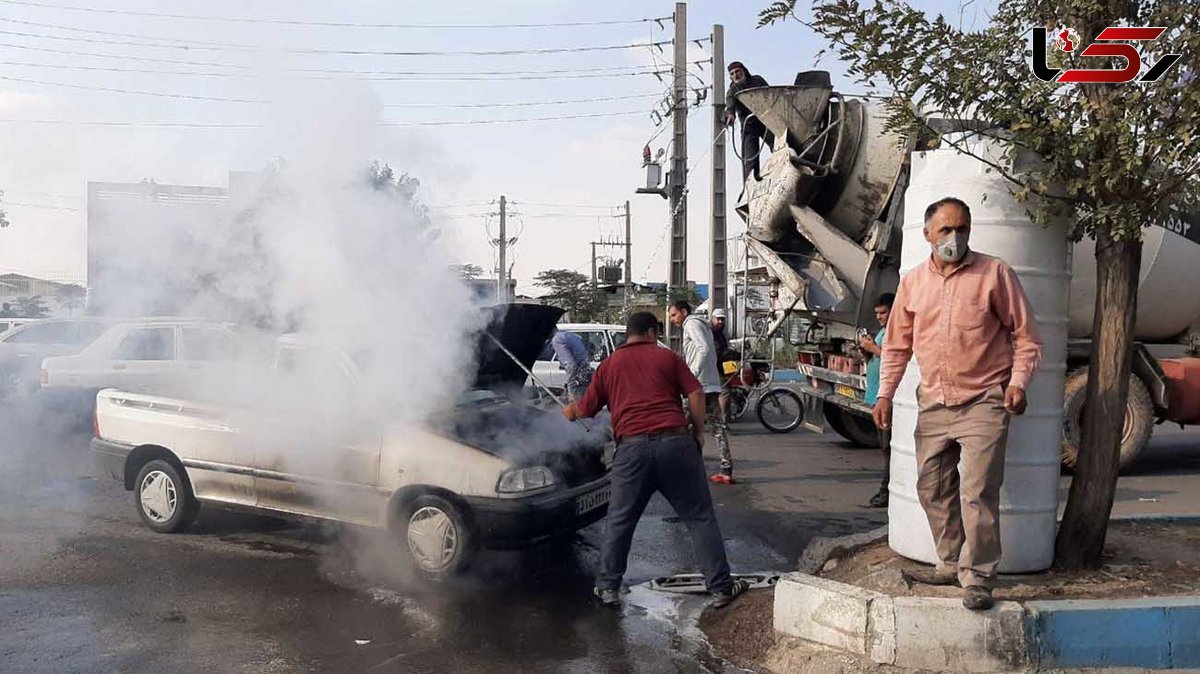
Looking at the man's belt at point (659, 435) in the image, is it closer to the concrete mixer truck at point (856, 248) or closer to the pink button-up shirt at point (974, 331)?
the pink button-up shirt at point (974, 331)

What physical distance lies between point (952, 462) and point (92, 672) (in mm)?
4310

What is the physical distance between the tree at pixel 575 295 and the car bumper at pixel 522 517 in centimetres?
2517

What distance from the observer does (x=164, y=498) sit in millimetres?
7277

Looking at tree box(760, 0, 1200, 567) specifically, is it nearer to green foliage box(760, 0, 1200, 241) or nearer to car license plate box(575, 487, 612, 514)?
green foliage box(760, 0, 1200, 241)

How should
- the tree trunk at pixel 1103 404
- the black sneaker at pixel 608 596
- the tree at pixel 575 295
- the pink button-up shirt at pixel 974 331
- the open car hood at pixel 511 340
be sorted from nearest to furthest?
the pink button-up shirt at pixel 974 331 < the tree trunk at pixel 1103 404 < the black sneaker at pixel 608 596 < the open car hood at pixel 511 340 < the tree at pixel 575 295

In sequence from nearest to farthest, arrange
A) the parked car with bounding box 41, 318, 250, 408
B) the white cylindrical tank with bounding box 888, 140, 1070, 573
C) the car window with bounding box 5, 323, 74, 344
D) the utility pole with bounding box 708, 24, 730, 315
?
the white cylindrical tank with bounding box 888, 140, 1070, 573
the parked car with bounding box 41, 318, 250, 408
the car window with bounding box 5, 323, 74, 344
the utility pole with bounding box 708, 24, 730, 315

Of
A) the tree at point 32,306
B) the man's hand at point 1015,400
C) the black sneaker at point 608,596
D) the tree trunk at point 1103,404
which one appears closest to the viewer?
the man's hand at point 1015,400

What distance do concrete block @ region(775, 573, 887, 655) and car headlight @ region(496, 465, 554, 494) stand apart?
5.82 ft

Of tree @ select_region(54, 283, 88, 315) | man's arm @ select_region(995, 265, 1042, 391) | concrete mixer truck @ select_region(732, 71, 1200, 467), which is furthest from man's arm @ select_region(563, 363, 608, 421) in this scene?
tree @ select_region(54, 283, 88, 315)

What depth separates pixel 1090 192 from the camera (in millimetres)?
4637

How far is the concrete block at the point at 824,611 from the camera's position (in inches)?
175

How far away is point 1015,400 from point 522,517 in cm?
295

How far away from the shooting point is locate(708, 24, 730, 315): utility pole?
18.2 metres

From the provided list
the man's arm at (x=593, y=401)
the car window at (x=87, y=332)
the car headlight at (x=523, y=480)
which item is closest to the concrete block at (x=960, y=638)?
the man's arm at (x=593, y=401)
